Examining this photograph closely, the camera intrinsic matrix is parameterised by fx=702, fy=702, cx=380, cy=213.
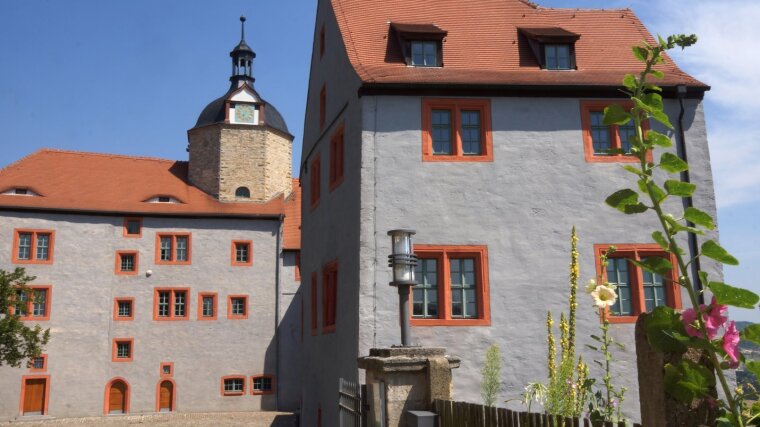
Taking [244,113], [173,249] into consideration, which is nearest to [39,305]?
[173,249]

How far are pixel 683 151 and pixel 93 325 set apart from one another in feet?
85.2

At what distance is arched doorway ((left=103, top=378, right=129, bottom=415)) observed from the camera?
30500 mm

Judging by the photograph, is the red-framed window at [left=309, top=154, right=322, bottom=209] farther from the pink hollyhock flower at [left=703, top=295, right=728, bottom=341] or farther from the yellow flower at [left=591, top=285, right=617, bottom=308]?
the pink hollyhock flower at [left=703, top=295, right=728, bottom=341]

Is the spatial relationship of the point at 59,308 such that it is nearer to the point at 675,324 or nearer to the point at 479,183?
the point at 479,183

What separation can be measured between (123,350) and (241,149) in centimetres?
1150

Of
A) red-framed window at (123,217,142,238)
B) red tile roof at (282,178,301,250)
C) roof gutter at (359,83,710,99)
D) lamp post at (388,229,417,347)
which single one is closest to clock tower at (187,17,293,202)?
red tile roof at (282,178,301,250)

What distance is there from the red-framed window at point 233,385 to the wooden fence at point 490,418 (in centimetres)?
2648

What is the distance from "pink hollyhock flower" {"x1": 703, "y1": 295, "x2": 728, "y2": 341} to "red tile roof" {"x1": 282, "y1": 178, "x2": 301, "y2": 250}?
102 feet

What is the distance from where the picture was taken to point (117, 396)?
30656 mm

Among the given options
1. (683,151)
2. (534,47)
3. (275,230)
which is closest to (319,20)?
(534,47)

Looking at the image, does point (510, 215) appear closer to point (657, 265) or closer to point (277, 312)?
point (657, 265)

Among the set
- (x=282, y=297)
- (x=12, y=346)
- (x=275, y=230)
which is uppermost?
(x=275, y=230)

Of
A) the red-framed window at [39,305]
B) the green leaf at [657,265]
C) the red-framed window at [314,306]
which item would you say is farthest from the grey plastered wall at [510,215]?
the red-framed window at [39,305]

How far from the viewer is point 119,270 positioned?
3167cm
